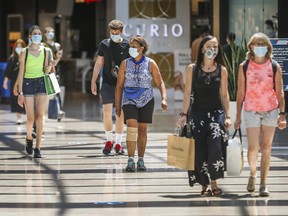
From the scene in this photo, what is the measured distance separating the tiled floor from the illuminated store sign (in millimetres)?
10531

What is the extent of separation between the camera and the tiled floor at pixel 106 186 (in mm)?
10102

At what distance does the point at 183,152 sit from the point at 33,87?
176 inches

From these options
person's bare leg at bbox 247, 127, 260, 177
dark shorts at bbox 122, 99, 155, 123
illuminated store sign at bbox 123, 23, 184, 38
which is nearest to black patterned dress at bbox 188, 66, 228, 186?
person's bare leg at bbox 247, 127, 260, 177

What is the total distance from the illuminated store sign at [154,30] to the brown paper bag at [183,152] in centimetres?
1711

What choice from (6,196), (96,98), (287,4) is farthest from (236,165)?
(96,98)

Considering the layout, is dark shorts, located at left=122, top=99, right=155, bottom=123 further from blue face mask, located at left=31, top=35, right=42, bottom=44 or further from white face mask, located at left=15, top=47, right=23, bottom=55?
white face mask, located at left=15, top=47, right=23, bottom=55

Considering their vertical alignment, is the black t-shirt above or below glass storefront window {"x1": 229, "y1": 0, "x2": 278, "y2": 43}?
below

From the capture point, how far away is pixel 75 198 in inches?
429

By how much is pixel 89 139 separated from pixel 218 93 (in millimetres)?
7235

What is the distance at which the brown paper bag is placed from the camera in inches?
427

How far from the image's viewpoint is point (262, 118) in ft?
35.9

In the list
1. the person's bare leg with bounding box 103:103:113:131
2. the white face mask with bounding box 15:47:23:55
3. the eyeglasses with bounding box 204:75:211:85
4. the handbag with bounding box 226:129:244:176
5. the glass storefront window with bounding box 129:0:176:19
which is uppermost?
the glass storefront window with bounding box 129:0:176:19

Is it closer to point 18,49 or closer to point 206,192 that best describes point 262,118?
point 206,192

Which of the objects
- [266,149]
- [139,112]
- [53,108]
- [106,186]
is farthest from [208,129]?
[53,108]
